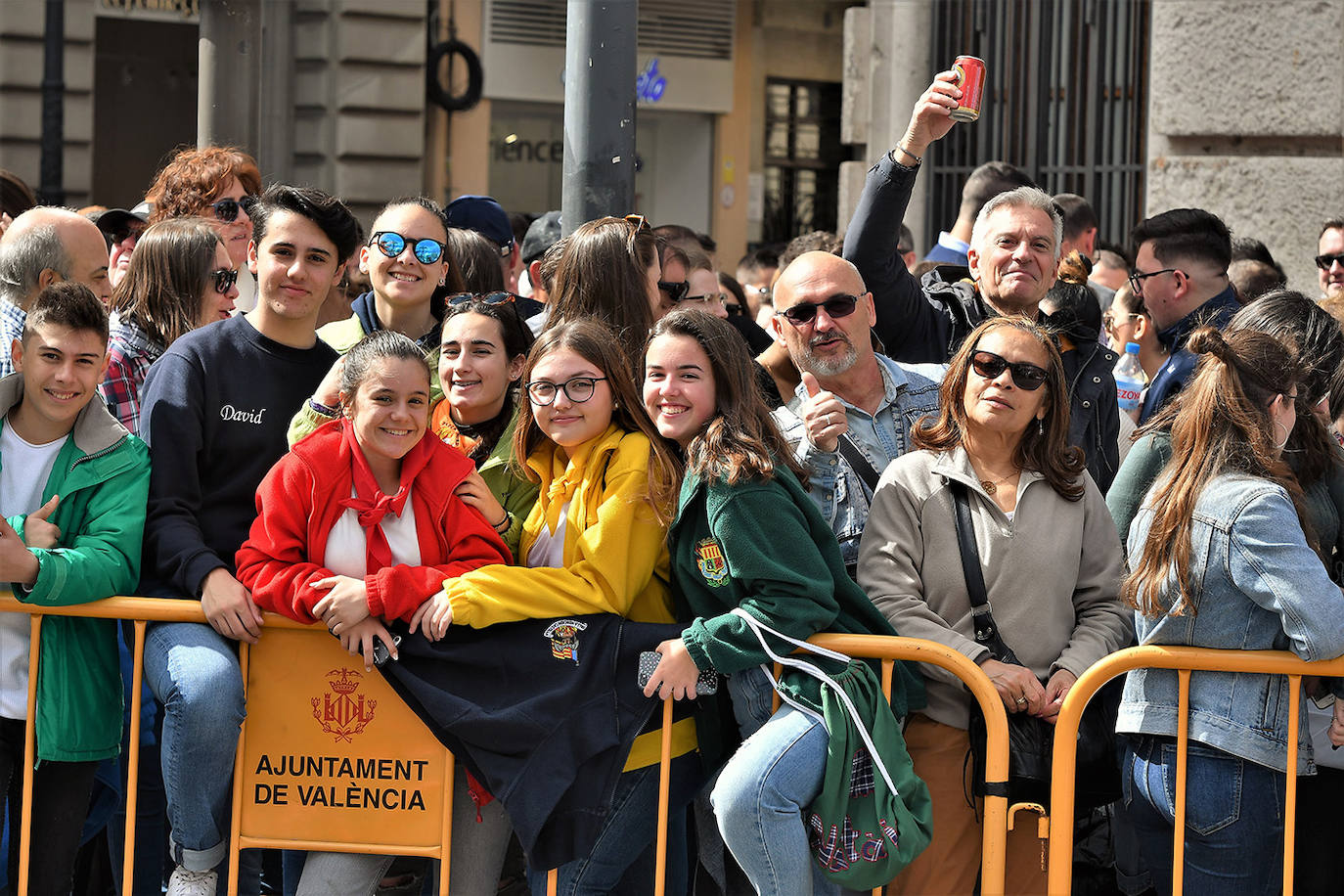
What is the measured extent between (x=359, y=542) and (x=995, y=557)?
63.9 inches

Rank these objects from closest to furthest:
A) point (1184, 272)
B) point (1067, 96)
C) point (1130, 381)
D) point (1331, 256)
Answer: point (1184, 272) < point (1331, 256) < point (1130, 381) < point (1067, 96)

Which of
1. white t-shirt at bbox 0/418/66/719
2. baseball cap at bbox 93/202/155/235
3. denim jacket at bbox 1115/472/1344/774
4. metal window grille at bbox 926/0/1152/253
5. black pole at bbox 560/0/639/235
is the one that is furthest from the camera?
metal window grille at bbox 926/0/1152/253

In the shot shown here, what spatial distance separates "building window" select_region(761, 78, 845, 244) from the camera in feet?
59.6

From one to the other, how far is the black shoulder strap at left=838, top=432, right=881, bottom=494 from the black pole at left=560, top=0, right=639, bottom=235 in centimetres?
122

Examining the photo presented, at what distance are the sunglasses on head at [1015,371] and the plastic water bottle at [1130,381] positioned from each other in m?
2.60

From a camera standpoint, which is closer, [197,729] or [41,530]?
[197,729]

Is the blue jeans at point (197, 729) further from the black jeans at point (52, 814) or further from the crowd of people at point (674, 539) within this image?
the black jeans at point (52, 814)

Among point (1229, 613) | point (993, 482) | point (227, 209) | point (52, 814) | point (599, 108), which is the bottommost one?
point (52, 814)

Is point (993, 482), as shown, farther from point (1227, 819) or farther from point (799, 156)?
point (799, 156)

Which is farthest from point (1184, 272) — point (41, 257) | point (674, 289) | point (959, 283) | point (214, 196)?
point (41, 257)

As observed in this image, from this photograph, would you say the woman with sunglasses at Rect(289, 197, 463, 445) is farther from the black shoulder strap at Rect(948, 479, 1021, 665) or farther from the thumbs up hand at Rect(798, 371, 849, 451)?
the black shoulder strap at Rect(948, 479, 1021, 665)

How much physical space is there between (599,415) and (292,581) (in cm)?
86

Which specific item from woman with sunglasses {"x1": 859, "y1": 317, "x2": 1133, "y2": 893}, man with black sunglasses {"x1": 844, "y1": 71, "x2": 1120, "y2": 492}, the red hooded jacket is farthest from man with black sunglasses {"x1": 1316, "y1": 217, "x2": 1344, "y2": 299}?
the red hooded jacket

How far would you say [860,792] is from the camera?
11.7ft
